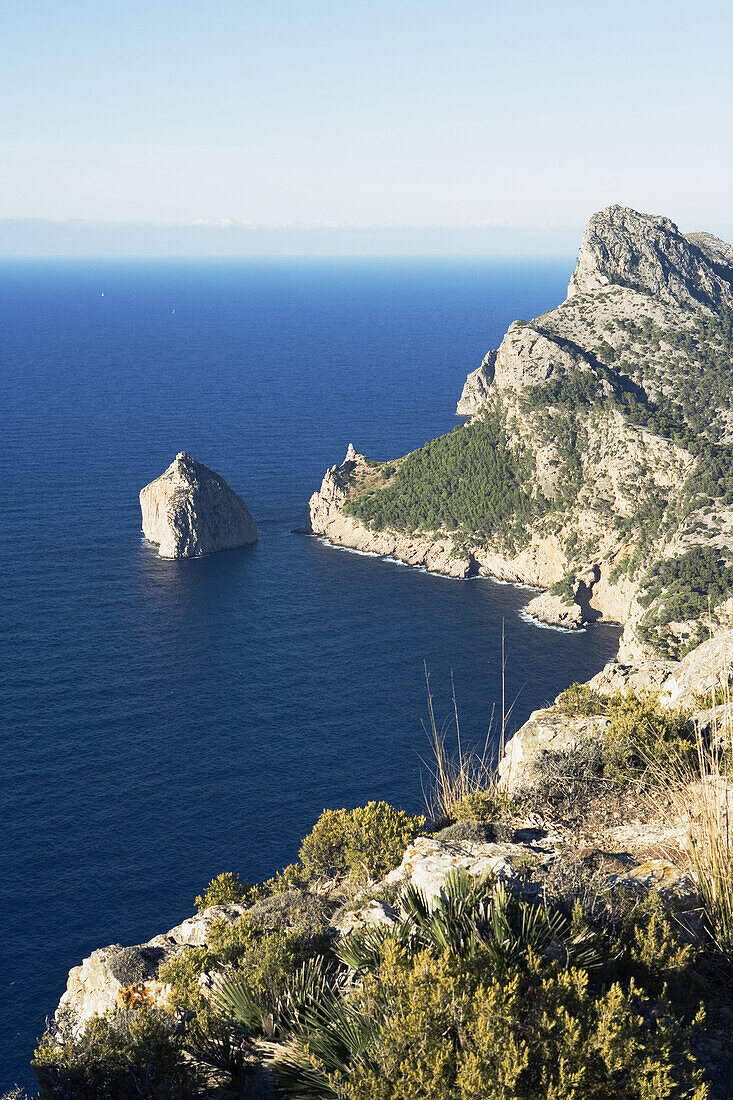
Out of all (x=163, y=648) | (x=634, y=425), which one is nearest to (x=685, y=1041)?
(x=163, y=648)

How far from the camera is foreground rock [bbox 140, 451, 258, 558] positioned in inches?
5074

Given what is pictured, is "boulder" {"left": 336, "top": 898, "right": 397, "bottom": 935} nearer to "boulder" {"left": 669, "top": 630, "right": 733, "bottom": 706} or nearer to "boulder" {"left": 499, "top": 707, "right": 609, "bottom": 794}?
"boulder" {"left": 499, "top": 707, "right": 609, "bottom": 794}

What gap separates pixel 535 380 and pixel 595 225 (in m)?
40.8

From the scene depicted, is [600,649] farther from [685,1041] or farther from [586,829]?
[685,1041]

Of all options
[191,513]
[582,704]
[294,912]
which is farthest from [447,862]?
[191,513]

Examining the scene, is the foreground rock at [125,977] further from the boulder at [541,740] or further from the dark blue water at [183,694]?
the dark blue water at [183,694]

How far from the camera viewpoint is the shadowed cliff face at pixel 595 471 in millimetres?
109938

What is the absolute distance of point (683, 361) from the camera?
459ft

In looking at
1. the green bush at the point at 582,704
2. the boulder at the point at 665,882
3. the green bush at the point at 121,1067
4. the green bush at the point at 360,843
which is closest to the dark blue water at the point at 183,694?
the green bush at the point at 360,843

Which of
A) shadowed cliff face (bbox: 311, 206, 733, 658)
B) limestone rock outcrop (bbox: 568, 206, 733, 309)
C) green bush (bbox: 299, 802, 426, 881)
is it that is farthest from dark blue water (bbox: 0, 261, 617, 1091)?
limestone rock outcrop (bbox: 568, 206, 733, 309)

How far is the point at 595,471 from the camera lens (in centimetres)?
12669

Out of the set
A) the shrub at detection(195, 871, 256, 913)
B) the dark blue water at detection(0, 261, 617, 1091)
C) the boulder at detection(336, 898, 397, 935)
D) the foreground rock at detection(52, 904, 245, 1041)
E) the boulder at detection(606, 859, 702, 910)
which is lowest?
the dark blue water at detection(0, 261, 617, 1091)

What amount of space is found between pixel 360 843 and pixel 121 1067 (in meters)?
10.1

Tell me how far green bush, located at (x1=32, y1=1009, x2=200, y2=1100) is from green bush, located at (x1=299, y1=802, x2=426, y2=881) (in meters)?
7.19
